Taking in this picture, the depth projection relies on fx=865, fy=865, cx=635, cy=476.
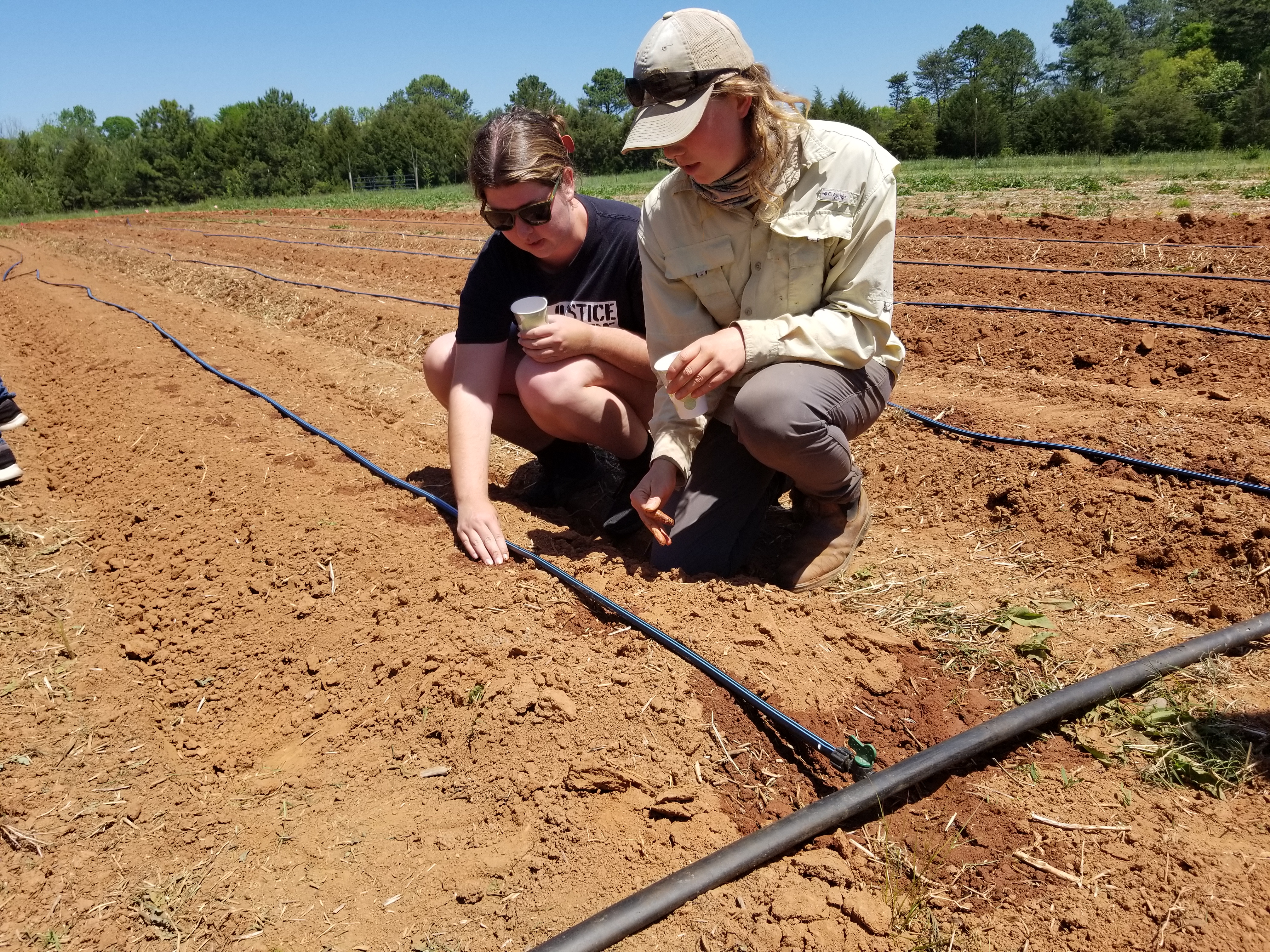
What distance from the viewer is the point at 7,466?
382 cm

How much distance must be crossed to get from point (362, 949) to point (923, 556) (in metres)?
1.99

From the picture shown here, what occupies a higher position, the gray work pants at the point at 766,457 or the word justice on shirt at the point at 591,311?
the word justice on shirt at the point at 591,311

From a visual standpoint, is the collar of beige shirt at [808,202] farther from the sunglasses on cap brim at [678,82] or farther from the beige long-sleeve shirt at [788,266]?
the sunglasses on cap brim at [678,82]

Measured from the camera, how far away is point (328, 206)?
1022 inches

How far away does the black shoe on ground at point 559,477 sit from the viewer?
10.8 feet

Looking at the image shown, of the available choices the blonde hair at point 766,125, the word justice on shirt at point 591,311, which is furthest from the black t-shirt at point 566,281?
the blonde hair at point 766,125

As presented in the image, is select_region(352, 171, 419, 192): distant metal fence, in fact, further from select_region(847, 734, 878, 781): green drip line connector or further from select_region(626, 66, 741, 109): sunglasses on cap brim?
select_region(847, 734, 878, 781): green drip line connector

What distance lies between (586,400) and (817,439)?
0.77 m

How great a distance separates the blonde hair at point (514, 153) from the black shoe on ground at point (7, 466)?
276 centimetres

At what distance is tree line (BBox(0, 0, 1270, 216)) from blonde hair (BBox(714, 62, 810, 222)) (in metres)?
23.3

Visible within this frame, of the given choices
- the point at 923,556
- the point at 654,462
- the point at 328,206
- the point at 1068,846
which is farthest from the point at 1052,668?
the point at 328,206

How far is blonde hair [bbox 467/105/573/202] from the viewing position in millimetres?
2324

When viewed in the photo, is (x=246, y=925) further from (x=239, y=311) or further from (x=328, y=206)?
(x=328, y=206)

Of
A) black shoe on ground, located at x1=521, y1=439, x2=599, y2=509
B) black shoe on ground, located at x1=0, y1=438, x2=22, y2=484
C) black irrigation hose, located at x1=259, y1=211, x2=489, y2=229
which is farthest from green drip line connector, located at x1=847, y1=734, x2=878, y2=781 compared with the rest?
black irrigation hose, located at x1=259, y1=211, x2=489, y2=229
